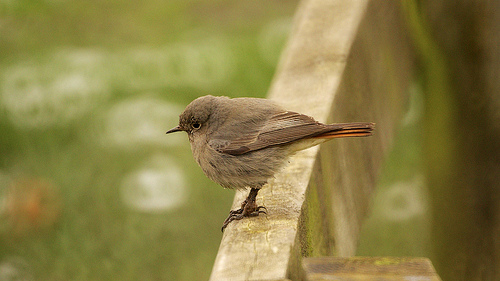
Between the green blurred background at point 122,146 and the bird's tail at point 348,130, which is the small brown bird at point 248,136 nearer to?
the bird's tail at point 348,130

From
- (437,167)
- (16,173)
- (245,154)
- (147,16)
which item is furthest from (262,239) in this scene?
(147,16)

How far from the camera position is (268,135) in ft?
8.36

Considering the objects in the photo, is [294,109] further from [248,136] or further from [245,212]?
[245,212]

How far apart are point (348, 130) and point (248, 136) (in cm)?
51

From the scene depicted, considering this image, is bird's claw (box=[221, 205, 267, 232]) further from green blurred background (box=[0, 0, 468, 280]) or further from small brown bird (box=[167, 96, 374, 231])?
green blurred background (box=[0, 0, 468, 280])

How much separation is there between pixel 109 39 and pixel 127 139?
1.52 metres

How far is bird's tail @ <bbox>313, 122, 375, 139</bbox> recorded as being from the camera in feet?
7.24

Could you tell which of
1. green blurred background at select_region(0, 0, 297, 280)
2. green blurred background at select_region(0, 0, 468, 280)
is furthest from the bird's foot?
green blurred background at select_region(0, 0, 297, 280)

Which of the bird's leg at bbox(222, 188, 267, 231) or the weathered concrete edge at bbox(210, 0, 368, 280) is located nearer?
the weathered concrete edge at bbox(210, 0, 368, 280)

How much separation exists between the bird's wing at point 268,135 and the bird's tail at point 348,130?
99 millimetres

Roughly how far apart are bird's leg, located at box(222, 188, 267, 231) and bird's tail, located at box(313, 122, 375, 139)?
33 cm

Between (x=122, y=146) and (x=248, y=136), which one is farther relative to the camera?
(x=122, y=146)

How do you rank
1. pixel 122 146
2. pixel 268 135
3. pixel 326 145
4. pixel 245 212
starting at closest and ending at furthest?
pixel 245 212
pixel 326 145
pixel 268 135
pixel 122 146

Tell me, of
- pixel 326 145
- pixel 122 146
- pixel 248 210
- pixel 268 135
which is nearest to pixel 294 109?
pixel 268 135
